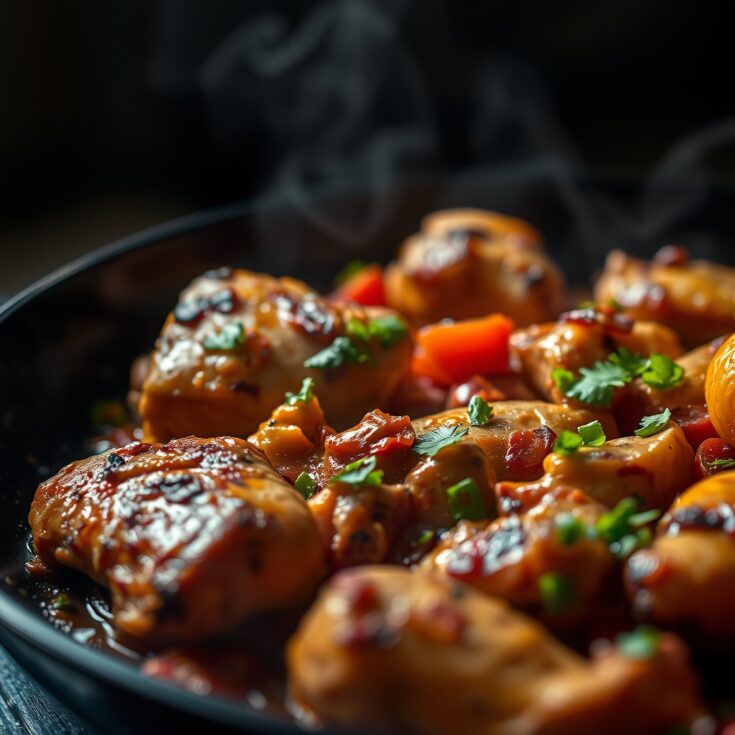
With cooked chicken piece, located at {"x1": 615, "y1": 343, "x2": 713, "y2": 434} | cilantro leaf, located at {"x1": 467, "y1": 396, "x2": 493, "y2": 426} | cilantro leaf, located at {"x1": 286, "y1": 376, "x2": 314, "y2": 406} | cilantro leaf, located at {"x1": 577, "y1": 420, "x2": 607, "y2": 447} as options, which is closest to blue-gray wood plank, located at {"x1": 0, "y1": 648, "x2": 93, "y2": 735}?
Result: cilantro leaf, located at {"x1": 286, "y1": 376, "x2": 314, "y2": 406}

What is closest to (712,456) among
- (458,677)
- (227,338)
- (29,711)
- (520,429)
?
(520,429)

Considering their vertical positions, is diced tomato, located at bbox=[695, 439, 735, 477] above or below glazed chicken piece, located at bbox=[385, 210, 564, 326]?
below

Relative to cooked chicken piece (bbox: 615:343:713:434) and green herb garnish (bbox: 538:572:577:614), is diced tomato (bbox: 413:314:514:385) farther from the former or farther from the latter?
green herb garnish (bbox: 538:572:577:614)

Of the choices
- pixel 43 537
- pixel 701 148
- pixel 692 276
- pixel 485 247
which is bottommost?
pixel 701 148

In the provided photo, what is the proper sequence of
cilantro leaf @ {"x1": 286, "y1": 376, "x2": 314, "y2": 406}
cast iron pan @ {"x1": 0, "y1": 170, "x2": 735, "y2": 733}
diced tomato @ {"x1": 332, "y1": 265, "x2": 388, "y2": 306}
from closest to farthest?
cast iron pan @ {"x1": 0, "y1": 170, "x2": 735, "y2": 733}
cilantro leaf @ {"x1": 286, "y1": 376, "x2": 314, "y2": 406}
diced tomato @ {"x1": 332, "y1": 265, "x2": 388, "y2": 306}

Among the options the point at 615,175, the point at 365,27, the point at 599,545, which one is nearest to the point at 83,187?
the point at 365,27

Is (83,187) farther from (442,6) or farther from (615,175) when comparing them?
(615,175)

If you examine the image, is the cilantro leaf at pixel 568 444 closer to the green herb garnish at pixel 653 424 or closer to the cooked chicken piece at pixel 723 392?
the green herb garnish at pixel 653 424
